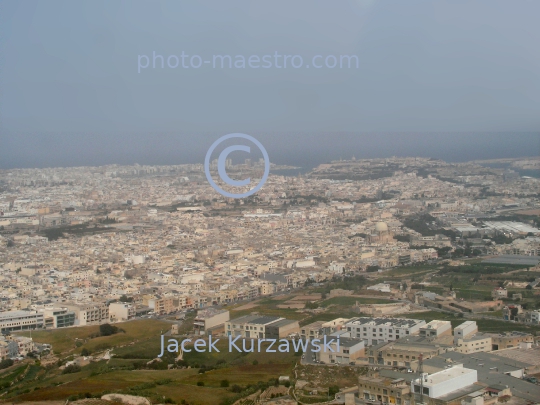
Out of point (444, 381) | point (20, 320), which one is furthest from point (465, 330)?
point (20, 320)

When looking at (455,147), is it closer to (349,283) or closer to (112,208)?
(349,283)

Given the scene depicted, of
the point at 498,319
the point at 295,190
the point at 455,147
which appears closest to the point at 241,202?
the point at 295,190

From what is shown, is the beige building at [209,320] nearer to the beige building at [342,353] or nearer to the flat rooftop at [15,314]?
the beige building at [342,353]

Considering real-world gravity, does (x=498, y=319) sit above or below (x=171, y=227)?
below

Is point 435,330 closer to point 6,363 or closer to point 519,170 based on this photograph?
point 519,170

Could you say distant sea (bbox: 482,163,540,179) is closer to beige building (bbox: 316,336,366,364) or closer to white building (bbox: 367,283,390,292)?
white building (bbox: 367,283,390,292)

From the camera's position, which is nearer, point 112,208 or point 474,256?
point 112,208

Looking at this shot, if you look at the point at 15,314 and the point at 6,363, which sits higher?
the point at 15,314

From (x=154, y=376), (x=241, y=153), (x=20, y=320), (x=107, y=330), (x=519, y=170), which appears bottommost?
(x=154, y=376)

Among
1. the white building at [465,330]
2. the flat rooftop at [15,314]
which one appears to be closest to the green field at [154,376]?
the flat rooftop at [15,314]
